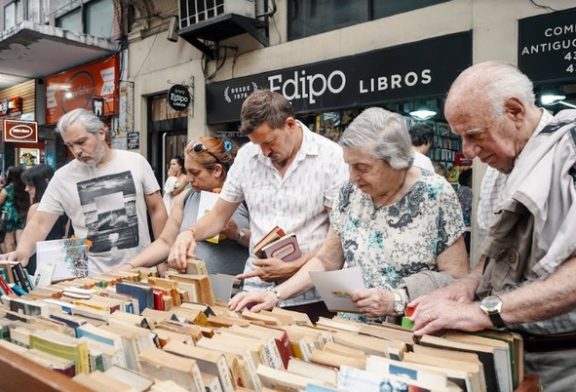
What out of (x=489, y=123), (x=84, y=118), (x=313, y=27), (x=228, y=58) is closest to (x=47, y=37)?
(x=228, y=58)

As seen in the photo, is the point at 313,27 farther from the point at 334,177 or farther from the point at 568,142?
the point at 568,142

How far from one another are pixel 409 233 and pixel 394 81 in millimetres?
4501

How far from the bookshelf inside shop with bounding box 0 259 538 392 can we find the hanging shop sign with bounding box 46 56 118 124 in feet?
30.9

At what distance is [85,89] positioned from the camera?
10805mm

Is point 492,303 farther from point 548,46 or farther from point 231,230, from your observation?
point 548,46

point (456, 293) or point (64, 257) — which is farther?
point (64, 257)

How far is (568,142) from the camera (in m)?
1.22

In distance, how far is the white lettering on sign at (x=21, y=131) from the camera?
8664 mm

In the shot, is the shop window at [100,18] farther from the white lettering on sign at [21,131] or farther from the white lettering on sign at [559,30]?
the white lettering on sign at [559,30]

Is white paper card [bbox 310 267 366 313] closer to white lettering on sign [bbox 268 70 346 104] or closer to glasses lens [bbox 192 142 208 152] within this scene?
glasses lens [bbox 192 142 208 152]

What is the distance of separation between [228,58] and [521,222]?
7.39 meters

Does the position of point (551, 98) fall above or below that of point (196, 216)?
above

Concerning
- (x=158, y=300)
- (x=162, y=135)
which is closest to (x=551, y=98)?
(x=158, y=300)

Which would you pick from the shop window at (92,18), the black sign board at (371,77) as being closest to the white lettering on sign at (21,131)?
the shop window at (92,18)
